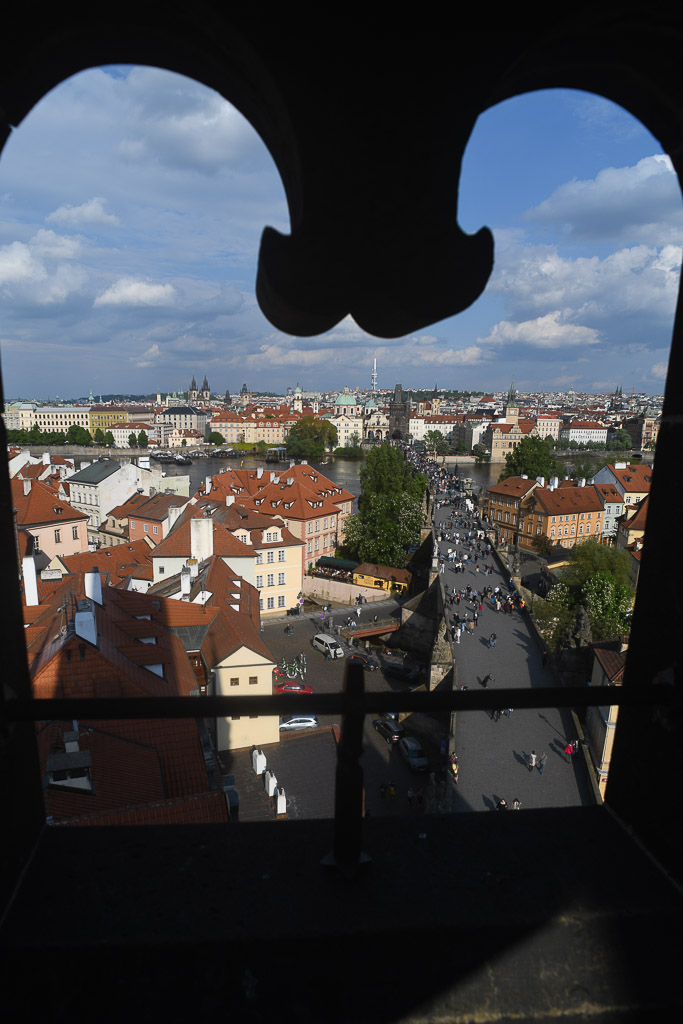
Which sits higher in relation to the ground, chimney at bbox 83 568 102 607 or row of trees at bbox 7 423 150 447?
chimney at bbox 83 568 102 607

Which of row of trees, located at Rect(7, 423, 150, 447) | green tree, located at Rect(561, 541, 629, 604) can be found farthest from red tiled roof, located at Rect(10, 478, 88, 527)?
row of trees, located at Rect(7, 423, 150, 447)

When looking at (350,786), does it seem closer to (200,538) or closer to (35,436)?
(200,538)

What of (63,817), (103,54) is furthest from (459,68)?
(63,817)

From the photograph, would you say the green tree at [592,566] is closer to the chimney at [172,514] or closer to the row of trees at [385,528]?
the row of trees at [385,528]

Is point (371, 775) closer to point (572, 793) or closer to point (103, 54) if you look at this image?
point (572, 793)

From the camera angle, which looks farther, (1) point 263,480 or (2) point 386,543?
(1) point 263,480

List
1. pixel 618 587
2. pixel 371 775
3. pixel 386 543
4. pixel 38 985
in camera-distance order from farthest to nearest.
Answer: pixel 386 543 < pixel 618 587 < pixel 371 775 < pixel 38 985

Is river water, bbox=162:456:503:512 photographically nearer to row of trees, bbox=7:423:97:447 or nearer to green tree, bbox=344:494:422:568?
row of trees, bbox=7:423:97:447

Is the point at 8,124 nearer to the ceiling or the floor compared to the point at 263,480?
nearer to the ceiling
